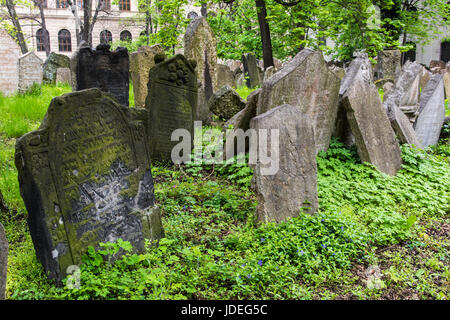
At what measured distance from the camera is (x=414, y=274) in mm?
3633

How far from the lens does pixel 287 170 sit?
13.9 feet

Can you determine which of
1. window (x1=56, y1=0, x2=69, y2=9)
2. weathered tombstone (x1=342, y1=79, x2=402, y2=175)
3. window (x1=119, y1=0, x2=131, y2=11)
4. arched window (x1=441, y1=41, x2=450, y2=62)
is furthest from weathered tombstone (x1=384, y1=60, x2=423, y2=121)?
window (x1=56, y1=0, x2=69, y2=9)

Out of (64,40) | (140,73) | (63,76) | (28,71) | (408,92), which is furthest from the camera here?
(64,40)

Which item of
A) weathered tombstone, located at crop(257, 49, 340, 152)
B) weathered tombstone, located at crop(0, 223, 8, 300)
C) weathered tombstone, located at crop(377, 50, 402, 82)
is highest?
weathered tombstone, located at crop(377, 50, 402, 82)

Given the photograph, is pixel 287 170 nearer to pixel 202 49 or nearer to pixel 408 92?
pixel 408 92

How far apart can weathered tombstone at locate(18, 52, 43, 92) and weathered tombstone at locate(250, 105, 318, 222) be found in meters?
8.02

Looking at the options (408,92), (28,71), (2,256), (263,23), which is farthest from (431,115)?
(28,71)

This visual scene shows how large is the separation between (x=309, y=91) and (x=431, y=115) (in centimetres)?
314

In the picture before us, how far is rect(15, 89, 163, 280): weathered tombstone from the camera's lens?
2.91 meters

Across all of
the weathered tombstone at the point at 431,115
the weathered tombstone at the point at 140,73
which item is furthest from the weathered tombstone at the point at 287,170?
the weathered tombstone at the point at 140,73

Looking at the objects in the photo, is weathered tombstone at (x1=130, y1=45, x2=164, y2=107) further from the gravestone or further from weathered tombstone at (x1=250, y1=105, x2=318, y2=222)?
weathered tombstone at (x1=250, y1=105, x2=318, y2=222)

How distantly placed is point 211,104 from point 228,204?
4.38m
